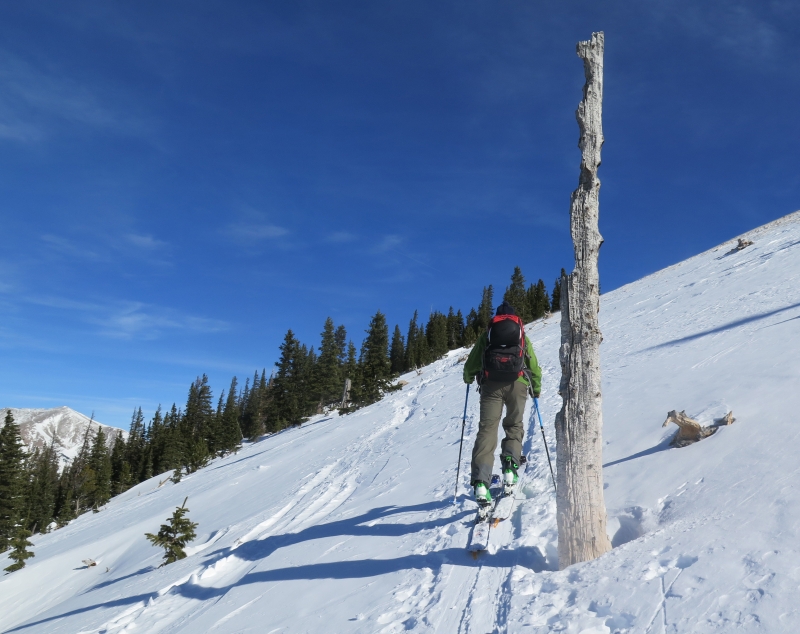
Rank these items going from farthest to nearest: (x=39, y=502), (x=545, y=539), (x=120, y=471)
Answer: (x=120, y=471)
(x=39, y=502)
(x=545, y=539)

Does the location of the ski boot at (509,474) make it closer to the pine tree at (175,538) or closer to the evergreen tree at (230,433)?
the pine tree at (175,538)

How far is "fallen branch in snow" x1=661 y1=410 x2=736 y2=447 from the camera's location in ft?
19.2

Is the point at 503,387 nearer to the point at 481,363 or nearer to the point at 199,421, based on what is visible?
the point at 481,363

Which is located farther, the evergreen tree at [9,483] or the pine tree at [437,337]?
the pine tree at [437,337]

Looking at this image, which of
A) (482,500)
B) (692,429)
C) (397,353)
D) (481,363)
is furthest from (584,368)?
(397,353)

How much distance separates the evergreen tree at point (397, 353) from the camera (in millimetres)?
81125

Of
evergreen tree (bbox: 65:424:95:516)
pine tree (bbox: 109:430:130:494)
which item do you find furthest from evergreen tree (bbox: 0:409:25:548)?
pine tree (bbox: 109:430:130:494)

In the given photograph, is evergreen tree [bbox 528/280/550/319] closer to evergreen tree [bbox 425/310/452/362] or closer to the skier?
evergreen tree [bbox 425/310/452/362]

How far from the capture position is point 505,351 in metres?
5.71

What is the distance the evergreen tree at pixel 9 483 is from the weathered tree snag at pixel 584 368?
50012 millimetres

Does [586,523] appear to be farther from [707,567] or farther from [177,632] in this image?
[177,632]

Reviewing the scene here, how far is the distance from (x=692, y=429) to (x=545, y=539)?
2.46m

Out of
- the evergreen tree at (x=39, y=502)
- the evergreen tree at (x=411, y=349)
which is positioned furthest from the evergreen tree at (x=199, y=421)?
the evergreen tree at (x=411, y=349)

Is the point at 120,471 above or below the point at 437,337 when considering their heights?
below
